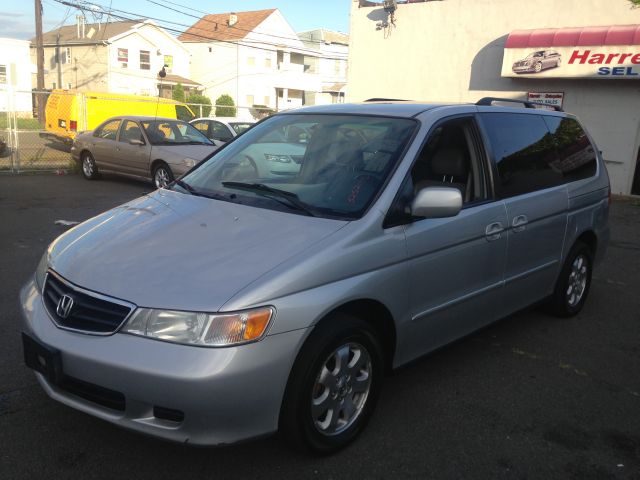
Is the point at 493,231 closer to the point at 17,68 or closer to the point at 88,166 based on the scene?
the point at 88,166

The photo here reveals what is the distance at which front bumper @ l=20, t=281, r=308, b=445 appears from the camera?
8.15ft

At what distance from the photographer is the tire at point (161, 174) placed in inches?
472

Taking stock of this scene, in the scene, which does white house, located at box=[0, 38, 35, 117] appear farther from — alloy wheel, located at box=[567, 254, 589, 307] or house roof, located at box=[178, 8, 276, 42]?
alloy wheel, located at box=[567, 254, 589, 307]

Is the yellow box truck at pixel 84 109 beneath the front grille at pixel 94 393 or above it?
above

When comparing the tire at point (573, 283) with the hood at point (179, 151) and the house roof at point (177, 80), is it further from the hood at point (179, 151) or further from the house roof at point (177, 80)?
the house roof at point (177, 80)

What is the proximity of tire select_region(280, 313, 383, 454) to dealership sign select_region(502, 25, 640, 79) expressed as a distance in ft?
43.0

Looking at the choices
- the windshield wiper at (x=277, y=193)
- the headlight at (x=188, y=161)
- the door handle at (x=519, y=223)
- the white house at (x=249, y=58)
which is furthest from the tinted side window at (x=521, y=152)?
the white house at (x=249, y=58)

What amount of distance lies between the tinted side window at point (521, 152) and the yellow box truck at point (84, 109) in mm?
14711

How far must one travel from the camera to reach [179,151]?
39.5ft

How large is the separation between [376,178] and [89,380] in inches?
71.5

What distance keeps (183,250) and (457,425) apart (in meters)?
1.83

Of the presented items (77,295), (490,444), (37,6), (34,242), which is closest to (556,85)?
(34,242)

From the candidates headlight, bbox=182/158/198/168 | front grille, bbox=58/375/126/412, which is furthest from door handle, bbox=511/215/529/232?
headlight, bbox=182/158/198/168

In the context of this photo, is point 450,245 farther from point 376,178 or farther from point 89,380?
point 89,380
